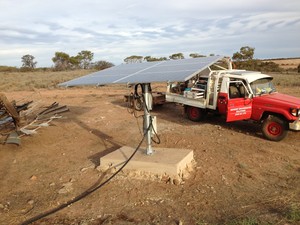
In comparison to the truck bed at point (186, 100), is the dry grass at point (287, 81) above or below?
below

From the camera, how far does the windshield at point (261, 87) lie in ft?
29.9

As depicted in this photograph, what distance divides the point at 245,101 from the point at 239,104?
0.22 m

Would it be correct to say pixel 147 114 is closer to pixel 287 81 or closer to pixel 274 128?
pixel 274 128

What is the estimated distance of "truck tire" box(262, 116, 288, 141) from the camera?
8398 millimetres

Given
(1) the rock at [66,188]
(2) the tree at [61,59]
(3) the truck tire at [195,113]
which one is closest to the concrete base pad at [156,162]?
(1) the rock at [66,188]

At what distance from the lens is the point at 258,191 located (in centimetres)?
547

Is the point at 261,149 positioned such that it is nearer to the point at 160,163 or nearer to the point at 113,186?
the point at 160,163

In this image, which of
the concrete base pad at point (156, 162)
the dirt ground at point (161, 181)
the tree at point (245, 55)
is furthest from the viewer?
the tree at point (245, 55)

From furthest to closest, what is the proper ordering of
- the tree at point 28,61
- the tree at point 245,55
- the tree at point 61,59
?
the tree at point 28,61 → the tree at point 61,59 → the tree at point 245,55

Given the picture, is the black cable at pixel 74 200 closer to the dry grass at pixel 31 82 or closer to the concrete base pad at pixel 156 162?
the concrete base pad at pixel 156 162

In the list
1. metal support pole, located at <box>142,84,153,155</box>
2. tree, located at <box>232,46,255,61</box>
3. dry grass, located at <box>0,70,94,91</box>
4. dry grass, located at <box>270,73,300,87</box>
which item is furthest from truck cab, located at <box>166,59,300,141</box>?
tree, located at <box>232,46,255,61</box>

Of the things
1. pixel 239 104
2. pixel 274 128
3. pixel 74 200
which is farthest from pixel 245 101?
pixel 74 200

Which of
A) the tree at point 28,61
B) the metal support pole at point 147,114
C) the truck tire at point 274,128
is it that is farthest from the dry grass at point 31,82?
the tree at point 28,61

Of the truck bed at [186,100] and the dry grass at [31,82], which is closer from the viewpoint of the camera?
the truck bed at [186,100]
